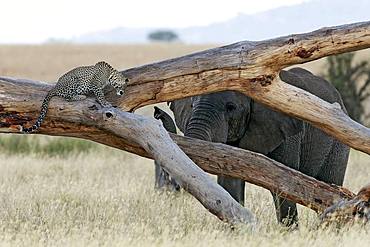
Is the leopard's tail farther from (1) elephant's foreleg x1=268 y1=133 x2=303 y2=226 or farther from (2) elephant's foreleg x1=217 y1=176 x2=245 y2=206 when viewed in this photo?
(1) elephant's foreleg x1=268 y1=133 x2=303 y2=226

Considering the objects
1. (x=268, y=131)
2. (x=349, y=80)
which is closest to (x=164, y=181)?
(x=268, y=131)

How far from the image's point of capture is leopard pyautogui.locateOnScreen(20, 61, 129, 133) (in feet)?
28.1

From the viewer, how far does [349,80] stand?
2200 cm

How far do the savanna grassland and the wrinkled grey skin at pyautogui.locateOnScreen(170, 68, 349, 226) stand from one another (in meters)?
0.46

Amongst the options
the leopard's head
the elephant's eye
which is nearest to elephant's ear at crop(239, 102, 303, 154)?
the elephant's eye

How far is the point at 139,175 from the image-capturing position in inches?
565

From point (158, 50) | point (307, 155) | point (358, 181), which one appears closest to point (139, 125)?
point (307, 155)

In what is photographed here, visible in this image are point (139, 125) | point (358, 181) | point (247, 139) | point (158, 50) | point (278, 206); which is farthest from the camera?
point (158, 50)

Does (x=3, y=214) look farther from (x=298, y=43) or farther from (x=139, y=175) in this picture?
(x=139, y=175)

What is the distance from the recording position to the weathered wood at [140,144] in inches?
334

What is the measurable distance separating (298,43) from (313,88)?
227 centimetres

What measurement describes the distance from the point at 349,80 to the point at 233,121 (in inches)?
503

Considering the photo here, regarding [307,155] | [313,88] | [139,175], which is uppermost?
[313,88]

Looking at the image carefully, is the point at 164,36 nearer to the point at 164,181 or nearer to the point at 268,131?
the point at 164,181
